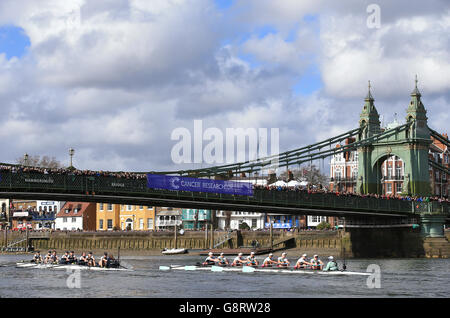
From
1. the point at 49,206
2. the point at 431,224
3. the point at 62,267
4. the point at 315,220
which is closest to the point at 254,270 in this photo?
the point at 62,267

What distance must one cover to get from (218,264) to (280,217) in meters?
70.1

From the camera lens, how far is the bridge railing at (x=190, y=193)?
207 ft

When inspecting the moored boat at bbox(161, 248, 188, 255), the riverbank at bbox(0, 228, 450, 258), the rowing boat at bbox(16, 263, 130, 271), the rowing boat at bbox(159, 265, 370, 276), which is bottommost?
the rowing boat at bbox(159, 265, 370, 276)

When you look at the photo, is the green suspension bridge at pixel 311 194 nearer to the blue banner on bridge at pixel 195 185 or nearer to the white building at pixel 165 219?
the blue banner on bridge at pixel 195 185

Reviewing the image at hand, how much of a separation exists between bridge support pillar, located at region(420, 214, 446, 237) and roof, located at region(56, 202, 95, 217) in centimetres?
7404

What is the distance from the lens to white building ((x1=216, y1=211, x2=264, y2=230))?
460 ft

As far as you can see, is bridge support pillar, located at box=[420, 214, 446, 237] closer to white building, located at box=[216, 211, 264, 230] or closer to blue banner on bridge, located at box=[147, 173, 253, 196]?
blue banner on bridge, located at box=[147, 173, 253, 196]

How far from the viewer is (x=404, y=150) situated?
9431 centimetres

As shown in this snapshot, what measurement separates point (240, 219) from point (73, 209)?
32442 mm

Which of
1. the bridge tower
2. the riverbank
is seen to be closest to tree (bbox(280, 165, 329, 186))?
the riverbank

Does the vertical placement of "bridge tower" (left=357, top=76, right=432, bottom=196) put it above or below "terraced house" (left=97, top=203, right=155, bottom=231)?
above

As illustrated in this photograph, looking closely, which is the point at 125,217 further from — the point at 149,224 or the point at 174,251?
the point at 174,251
